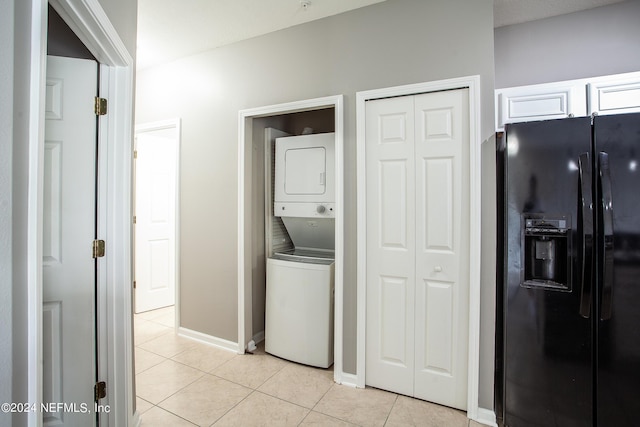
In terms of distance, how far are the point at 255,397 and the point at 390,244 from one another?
1.43 m

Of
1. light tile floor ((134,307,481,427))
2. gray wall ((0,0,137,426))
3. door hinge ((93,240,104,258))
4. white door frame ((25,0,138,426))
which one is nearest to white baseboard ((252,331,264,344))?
light tile floor ((134,307,481,427))

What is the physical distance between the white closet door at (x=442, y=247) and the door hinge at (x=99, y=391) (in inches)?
73.3

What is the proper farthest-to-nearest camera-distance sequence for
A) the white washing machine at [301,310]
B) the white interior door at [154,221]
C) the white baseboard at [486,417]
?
the white interior door at [154,221], the white washing machine at [301,310], the white baseboard at [486,417]

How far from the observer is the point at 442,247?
6.49 ft

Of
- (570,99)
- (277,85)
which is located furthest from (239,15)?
(570,99)

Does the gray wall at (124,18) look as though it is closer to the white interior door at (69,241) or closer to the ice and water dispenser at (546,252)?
the white interior door at (69,241)

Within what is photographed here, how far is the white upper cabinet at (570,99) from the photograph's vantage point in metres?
→ 1.74

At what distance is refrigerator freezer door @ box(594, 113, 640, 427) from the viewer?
1454 millimetres

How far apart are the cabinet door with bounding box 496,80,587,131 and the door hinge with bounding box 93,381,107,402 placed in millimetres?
2765

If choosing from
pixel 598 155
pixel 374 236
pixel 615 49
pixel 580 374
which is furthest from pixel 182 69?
pixel 580 374

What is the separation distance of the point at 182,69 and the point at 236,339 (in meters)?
2.68

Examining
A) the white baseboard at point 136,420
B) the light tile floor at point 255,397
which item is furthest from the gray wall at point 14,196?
the light tile floor at point 255,397

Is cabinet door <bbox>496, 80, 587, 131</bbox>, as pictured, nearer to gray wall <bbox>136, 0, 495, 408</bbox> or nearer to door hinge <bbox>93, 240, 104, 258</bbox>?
gray wall <bbox>136, 0, 495, 408</bbox>

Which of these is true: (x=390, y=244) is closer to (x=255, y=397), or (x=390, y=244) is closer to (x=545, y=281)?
(x=545, y=281)
